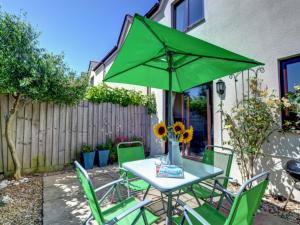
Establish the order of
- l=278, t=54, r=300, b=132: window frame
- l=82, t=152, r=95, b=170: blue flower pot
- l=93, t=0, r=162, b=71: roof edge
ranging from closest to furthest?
l=278, t=54, r=300, b=132: window frame < l=82, t=152, r=95, b=170: blue flower pot < l=93, t=0, r=162, b=71: roof edge

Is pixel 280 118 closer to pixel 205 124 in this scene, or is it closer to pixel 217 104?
pixel 217 104

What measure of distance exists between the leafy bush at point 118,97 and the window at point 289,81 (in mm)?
4636

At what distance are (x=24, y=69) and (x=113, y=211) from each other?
3800 millimetres

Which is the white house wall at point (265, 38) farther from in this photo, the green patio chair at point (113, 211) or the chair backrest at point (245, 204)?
the green patio chair at point (113, 211)

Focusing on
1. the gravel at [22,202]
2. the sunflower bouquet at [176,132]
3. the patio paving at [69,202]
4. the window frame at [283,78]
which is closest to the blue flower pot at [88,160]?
the patio paving at [69,202]

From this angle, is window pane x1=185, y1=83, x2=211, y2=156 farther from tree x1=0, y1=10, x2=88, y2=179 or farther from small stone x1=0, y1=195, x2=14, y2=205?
small stone x1=0, y1=195, x2=14, y2=205

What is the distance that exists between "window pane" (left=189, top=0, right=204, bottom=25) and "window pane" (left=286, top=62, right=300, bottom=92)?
10.5 ft

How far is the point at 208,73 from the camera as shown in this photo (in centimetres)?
325

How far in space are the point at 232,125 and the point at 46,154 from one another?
5.22 metres

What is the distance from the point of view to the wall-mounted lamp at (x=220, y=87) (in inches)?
188

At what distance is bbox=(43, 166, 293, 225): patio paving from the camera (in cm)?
284

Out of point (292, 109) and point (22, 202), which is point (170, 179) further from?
point (22, 202)

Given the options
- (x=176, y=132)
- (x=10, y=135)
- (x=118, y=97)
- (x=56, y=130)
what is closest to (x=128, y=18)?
(x=118, y=97)

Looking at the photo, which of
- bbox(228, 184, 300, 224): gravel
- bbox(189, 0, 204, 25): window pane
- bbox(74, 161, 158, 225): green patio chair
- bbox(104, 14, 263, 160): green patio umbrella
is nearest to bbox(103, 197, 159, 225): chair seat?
bbox(74, 161, 158, 225): green patio chair
